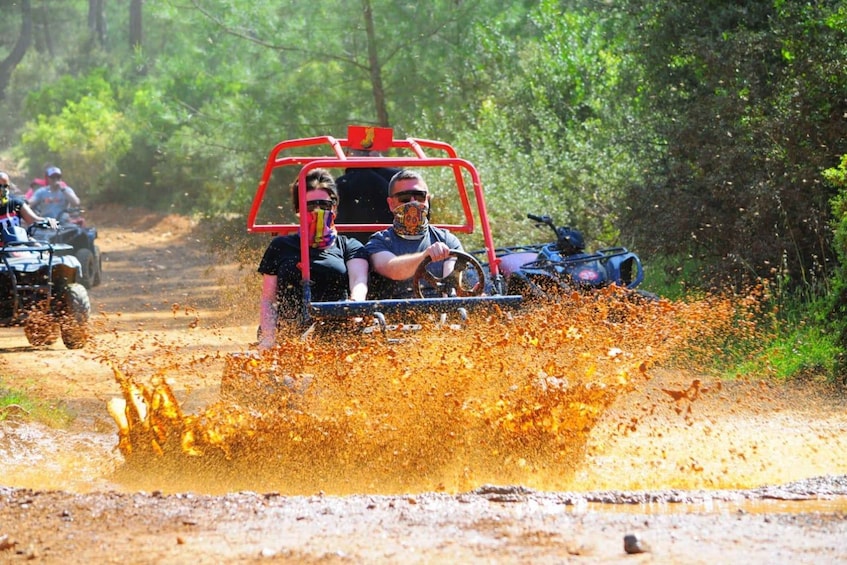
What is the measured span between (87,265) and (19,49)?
39126mm

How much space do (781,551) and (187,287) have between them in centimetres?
1522

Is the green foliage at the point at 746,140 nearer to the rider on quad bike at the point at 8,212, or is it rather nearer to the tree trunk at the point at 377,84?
the rider on quad bike at the point at 8,212

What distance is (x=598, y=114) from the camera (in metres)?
17.4

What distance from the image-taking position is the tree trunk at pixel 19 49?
52.3 metres

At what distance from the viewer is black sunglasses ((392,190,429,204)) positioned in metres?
7.52

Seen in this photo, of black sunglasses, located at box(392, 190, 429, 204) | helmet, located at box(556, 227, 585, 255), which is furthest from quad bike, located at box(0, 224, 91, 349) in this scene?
black sunglasses, located at box(392, 190, 429, 204)

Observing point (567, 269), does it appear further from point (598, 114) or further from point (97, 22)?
point (97, 22)

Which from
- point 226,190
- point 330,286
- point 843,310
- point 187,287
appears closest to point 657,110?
point 843,310

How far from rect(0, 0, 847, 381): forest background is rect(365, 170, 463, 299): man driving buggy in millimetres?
3114

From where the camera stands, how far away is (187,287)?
19031 mm

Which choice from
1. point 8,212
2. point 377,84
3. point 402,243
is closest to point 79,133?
point 377,84

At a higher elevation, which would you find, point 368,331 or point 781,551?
point 368,331

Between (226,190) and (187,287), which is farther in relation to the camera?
(226,190)

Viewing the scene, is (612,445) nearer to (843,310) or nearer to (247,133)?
(843,310)
